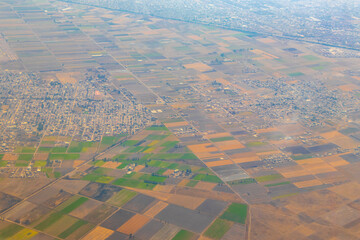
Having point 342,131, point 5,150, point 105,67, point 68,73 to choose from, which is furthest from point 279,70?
point 5,150

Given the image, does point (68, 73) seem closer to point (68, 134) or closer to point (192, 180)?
point (68, 134)

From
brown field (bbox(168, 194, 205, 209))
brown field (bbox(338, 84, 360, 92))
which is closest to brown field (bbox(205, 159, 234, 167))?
brown field (bbox(168, 194, 205, 209))

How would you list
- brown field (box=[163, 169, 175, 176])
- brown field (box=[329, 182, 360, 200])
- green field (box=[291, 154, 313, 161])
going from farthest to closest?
1. green field (box=[291, 154, 313, 161])
2. brown field (box=[163, 169, 175, 176])
3. brown field (box=[329, 182, 360, 200])

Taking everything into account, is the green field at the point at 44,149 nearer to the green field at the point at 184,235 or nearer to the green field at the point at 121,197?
the green field at the point at 121,197

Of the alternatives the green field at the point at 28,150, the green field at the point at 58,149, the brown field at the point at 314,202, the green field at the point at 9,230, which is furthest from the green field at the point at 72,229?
the brown field at the point at 314,202

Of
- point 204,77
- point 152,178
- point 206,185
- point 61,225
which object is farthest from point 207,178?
point 204,77

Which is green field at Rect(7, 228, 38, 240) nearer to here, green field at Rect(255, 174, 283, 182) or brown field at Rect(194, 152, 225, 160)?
brown field at Rect(194, 152, 225, 160)
